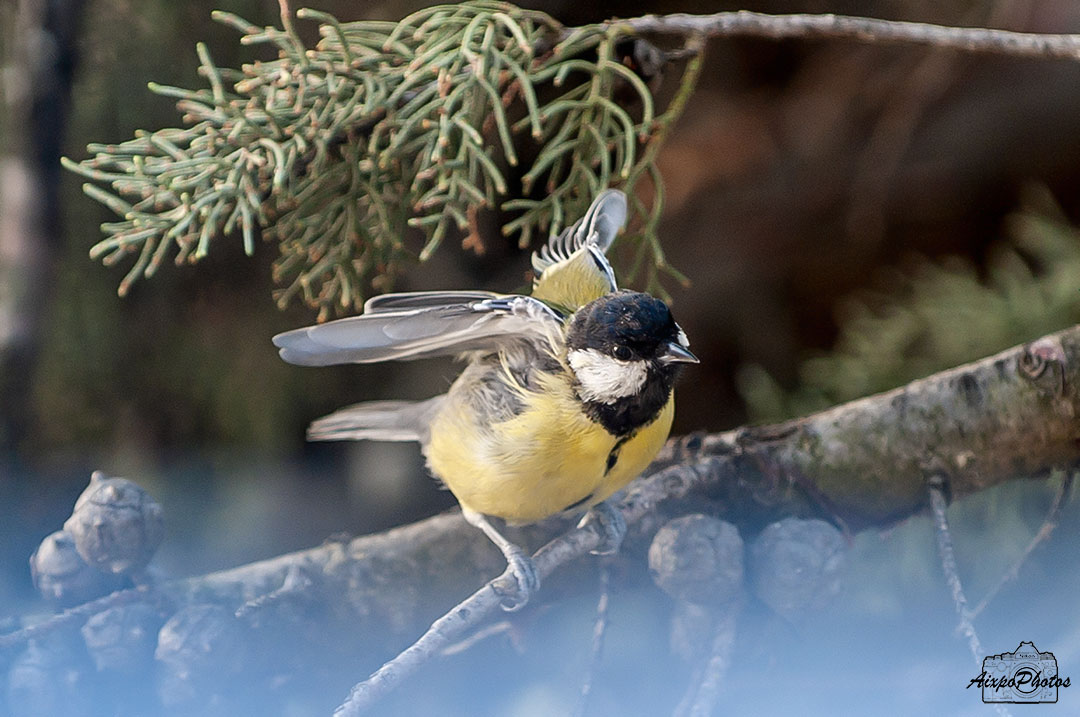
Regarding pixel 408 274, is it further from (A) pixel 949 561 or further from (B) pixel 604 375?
(A) pixel 949 561

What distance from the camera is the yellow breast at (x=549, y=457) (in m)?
0.41

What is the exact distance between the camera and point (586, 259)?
46 centimetres

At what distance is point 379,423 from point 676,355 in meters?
0.25

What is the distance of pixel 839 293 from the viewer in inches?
28.9

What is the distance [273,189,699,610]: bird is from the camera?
1.23ft

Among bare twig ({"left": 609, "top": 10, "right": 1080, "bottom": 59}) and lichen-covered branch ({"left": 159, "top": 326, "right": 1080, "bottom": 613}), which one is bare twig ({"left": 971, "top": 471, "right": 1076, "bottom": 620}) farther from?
bare twig ({"left": 609, "top": 10, "right": 1080, "bottom": 59})

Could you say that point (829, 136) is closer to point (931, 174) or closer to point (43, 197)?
point (931, 174)

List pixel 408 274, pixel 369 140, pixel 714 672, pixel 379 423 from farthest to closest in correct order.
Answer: pixel 408 274, pixel 379 423, pixel 369 140, pixel 714 672

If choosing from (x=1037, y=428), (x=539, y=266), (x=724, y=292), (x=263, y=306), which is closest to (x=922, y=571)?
(x=1037, y=428)

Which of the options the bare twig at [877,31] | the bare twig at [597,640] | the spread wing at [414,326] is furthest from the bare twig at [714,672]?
the bare twig at [877,31]

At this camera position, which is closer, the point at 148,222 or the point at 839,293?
the point at 148,222

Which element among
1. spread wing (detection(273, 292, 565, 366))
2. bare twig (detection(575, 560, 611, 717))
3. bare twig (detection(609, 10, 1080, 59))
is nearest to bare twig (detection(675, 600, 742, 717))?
bare twig (detection(575, 560, 611, 717))

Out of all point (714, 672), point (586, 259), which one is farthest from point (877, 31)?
point (714, 672)

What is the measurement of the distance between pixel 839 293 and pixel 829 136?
0.12 meters
